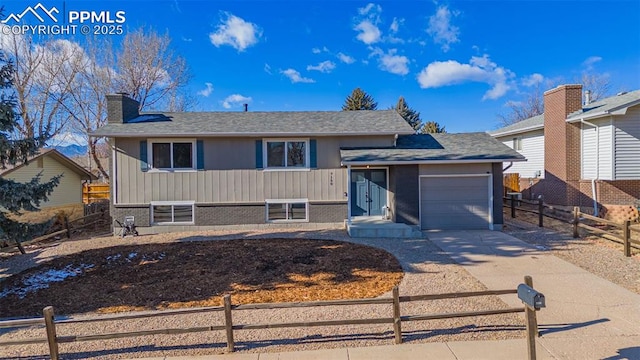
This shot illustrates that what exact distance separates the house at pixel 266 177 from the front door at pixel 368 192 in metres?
0.04

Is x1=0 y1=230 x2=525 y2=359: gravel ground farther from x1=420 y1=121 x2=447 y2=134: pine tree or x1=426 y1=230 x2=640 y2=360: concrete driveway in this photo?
x1=420 y1=121 x2=447 y2=134: pine tree

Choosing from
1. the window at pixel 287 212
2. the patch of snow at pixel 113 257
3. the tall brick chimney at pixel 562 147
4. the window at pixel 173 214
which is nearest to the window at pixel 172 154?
the window at pixel 173 214

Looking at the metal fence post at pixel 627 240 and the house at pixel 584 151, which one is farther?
the house at pixel 584 151

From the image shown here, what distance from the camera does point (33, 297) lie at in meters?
6.57

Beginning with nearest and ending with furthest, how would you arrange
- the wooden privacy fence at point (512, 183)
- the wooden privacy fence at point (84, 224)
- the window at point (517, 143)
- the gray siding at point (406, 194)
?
the gray siding at point (406, 194), the wooden privacy fence at point (84, 224), the wooden privacy fence at point (512, 183), the window at point (517, 143)

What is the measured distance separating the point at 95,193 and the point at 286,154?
15.1 m

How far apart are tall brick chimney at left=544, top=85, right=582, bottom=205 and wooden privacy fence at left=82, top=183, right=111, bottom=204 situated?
25713 mm

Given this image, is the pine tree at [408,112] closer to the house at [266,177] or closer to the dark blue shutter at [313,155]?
the house at [266,177]

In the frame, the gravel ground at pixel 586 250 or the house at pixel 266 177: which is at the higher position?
the house at pixel 266 177

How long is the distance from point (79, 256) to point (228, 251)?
14.2ft

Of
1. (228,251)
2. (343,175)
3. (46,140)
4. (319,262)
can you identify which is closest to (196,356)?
(319,262)

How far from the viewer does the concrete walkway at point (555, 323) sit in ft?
13.8

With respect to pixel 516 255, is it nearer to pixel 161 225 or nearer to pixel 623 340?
pixel 623 340

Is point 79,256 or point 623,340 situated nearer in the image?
point 623,340
